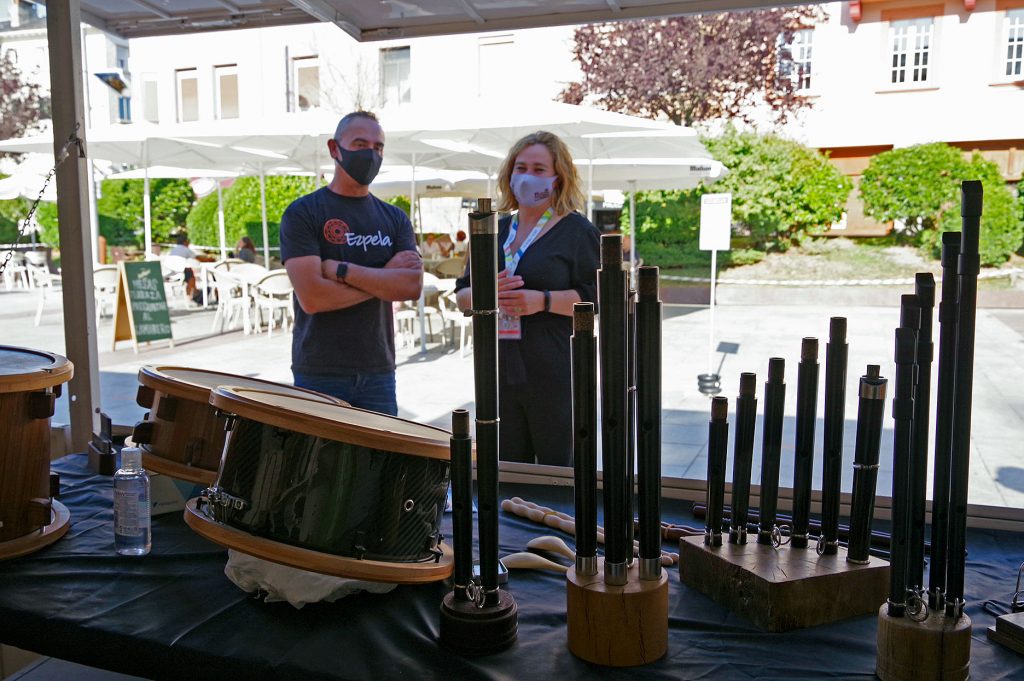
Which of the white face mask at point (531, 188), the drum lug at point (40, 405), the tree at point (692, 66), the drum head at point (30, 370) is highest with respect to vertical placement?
the tree at point (692, 66)

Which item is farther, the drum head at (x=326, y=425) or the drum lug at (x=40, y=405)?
the drum lug at (x=40, y=405)

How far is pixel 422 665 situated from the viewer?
116cm

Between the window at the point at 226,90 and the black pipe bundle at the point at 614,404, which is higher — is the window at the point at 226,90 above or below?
above

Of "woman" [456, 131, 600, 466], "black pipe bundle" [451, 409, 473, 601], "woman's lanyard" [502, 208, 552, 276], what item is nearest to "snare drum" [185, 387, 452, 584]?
"black pipe bundle" [451, 409, 473, 601]

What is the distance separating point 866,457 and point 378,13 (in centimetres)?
242

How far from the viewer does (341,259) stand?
2760mm

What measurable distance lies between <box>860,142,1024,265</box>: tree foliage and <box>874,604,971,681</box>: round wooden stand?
1515 cm

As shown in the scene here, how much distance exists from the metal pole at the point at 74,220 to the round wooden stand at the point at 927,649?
7.59ft

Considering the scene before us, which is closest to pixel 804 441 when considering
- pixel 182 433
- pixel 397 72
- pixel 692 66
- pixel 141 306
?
pixel 182 433

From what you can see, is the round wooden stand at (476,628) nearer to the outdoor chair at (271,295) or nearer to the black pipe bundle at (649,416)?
the black pipe bundle at (649,416)

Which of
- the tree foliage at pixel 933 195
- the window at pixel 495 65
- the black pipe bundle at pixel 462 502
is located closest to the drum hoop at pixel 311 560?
the black pipe bundle at pixel 462 502

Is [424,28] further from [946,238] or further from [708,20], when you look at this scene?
[708,20]

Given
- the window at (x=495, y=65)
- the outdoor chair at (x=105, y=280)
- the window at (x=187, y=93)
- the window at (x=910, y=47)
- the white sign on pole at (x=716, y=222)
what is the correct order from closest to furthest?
the white sign on pole at (x=716, y=222)
the outdoor chair at (x=105, y=280)
the window at (x=910, y=47)
the window at (x=495, y=65)
the window at (x=187, y=93)

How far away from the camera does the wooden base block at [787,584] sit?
1.23m
